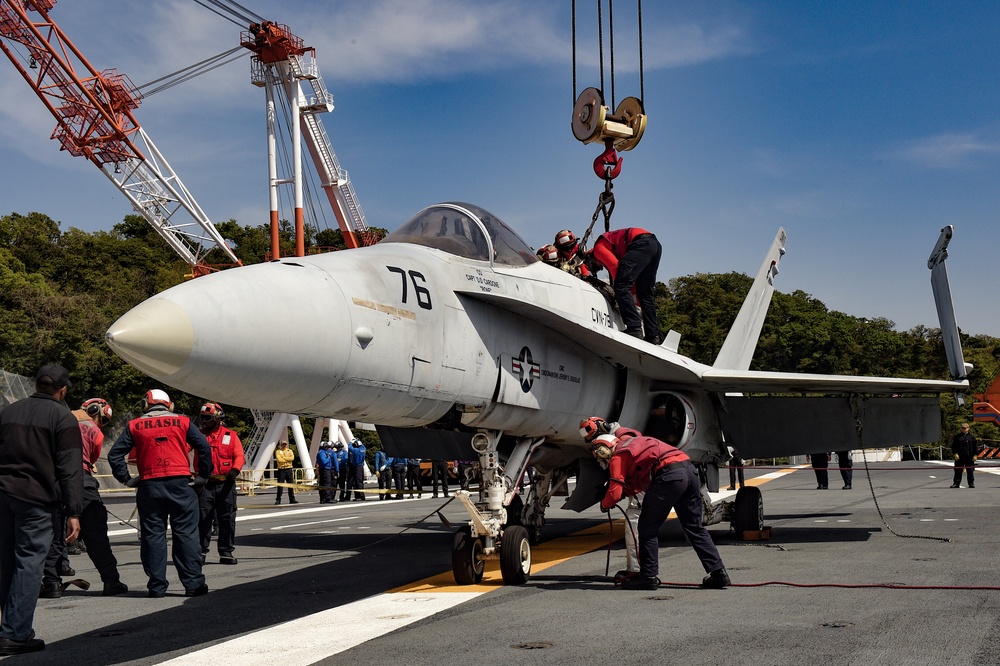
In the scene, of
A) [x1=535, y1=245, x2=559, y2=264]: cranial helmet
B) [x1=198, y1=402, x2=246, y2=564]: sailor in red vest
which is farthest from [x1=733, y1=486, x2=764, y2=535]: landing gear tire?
[x1=198, y1=402, x2=246, y2=564]: sailor in red vest

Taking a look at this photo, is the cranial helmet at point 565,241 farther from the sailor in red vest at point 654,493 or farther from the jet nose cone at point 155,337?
the jet nose cone at point 155,337

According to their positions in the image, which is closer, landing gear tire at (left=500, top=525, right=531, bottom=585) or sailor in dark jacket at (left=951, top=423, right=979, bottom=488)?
landing gear tire at (left=500, top=525, right=531, bottom=585)

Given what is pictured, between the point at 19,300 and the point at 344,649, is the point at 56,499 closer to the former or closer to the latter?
the point at 344,649

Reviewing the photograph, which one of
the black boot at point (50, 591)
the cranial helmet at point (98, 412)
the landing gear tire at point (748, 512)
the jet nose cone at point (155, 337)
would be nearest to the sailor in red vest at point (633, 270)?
the landing gear tire at point (748, 512)

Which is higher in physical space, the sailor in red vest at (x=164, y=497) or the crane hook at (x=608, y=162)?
the crane hook at (x=608, y=162)

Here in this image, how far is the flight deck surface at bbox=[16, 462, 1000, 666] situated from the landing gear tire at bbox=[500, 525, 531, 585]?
185 mm

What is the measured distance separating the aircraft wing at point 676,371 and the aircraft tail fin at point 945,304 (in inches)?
18.4

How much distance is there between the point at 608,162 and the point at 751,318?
156 inches

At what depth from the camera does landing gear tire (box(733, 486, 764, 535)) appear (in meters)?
11.1

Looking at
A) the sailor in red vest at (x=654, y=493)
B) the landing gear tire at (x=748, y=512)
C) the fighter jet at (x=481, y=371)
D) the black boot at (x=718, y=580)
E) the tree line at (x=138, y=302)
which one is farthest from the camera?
the tree line at (x=138, y=302)

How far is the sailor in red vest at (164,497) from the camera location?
300 inches

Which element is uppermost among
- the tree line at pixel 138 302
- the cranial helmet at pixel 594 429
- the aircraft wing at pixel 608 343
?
the tree line at pixel 138 302

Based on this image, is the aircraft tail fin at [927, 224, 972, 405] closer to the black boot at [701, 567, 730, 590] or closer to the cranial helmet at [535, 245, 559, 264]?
the cranial helmet at [535, 245, 559, 264]

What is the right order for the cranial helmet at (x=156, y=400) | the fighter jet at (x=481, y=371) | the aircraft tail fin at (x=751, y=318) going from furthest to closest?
the aircraft tail fin at (x=751, y=318) < the cranial helmet at (x=156, y=400) < the fighter jet at (x=481, y=371)
